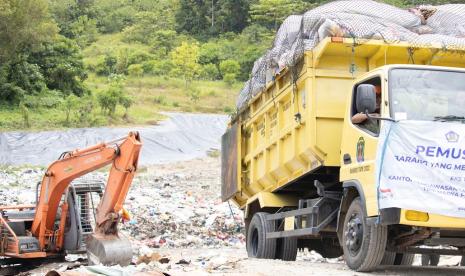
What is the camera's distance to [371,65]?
8438mm

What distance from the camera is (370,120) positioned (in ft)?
24.4

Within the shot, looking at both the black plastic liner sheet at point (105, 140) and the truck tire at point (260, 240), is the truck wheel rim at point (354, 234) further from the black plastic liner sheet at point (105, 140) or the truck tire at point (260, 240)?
the black plastic liner sheet at point (105, 140)

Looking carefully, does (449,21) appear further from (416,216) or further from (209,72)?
(209,72)

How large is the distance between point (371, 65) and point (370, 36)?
439 millimetres

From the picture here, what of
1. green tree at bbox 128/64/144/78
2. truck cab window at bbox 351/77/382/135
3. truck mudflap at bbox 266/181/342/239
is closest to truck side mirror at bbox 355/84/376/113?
truck cab window at bbox 351/77/382/135

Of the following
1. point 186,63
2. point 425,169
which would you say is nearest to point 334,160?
point 425,169

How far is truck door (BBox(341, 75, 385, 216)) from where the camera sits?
7.15 m

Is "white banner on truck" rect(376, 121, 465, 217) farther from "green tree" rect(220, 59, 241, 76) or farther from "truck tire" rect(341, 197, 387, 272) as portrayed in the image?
"green tree" rect(220, 59, 241, 76)

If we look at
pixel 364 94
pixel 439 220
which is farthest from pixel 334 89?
pixel 439 220

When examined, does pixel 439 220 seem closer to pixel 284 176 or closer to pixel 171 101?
pixel 284 176

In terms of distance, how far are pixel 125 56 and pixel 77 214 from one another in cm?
4215

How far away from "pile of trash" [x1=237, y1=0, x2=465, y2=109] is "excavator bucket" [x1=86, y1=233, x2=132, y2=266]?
114 inches

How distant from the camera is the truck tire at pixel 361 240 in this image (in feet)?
23.6

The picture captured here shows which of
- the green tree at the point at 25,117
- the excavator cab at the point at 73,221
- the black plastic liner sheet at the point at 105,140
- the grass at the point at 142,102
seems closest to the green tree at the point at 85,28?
the grass at the point at 142,102
